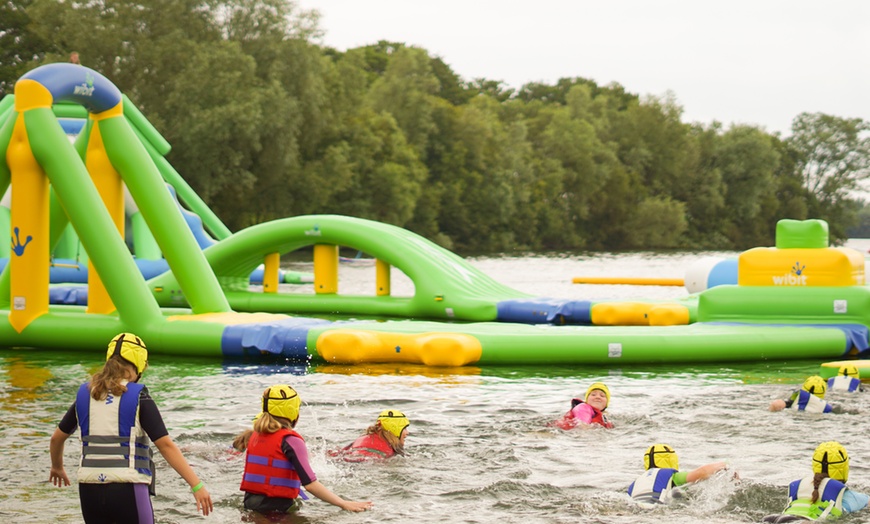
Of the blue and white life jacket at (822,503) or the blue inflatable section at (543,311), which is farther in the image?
the blue inflatable section at (543,311)

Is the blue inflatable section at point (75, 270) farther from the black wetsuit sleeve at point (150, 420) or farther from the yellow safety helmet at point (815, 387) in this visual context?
the black wetsuit sleeve at point (150, 420)

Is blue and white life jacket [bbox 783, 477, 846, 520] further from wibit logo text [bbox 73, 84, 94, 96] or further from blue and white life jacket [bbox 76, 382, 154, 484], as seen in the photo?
wibit logo text [bbox 73, 84, 94, 96]

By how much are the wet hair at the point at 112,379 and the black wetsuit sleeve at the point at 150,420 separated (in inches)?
3.5

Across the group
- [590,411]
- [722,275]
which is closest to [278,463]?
[590,411]

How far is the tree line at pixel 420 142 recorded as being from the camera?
38.4m

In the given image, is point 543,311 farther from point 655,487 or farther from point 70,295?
point 655,487

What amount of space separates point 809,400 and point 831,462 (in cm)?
300

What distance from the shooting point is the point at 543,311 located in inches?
603

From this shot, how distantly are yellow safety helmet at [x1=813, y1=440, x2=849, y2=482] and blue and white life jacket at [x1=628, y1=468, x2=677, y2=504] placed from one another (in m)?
0.78

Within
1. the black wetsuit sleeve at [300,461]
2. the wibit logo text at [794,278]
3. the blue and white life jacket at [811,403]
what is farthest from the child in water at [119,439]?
the wibit logo text at [794,278]

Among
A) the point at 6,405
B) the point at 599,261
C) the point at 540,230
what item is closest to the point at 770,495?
the point at 6,405

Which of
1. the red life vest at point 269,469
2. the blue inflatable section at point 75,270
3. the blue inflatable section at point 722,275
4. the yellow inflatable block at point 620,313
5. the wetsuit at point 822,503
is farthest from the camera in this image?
the blue inflatable section at point 75,270

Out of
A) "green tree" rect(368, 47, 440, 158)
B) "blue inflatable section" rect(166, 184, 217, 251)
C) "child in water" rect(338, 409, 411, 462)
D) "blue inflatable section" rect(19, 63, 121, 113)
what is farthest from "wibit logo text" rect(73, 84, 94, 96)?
"green tree" rect(368, 47, 440, 158)

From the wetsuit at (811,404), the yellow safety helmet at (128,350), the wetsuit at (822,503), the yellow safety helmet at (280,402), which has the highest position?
the yellow safety helmet at (128,350)
